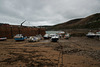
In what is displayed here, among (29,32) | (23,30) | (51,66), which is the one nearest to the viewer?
(51,66)

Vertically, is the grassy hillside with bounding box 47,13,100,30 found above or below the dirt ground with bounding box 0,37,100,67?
above

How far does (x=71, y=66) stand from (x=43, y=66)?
1.78 meters

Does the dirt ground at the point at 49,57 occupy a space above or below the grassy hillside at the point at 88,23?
below

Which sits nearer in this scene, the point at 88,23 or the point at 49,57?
the point at 49,57

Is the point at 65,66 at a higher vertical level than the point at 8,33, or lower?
lower

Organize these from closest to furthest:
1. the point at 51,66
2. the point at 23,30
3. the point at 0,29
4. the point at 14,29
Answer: the point at 51,66
the point at 0,29
the point at 14,29
the point at 23,30

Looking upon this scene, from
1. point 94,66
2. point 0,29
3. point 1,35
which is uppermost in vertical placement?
point 0,29

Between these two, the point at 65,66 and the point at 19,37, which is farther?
the point at 19,37

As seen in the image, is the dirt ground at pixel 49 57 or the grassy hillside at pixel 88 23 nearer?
the dirt ground at pixel 49 57

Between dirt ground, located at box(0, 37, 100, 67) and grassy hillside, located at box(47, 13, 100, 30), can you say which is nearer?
dirt ground, located at box(0, 37, 100, 67)

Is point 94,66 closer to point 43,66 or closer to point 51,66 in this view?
point 51,66

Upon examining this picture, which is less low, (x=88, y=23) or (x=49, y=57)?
(x=88, y=23)

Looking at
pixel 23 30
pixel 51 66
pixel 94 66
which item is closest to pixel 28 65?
pixel 51 66

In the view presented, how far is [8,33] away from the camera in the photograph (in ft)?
67.1
